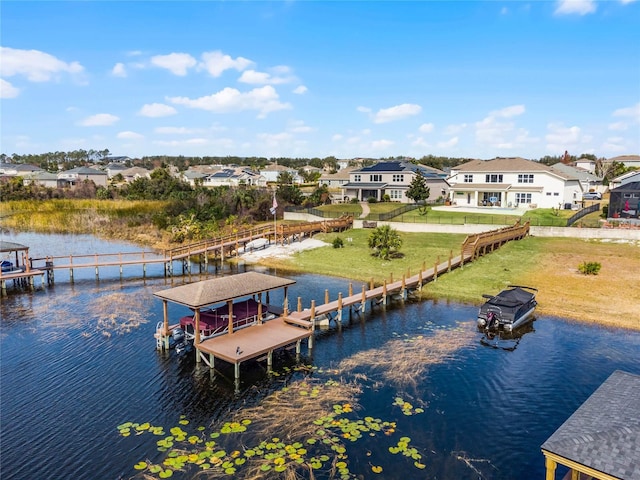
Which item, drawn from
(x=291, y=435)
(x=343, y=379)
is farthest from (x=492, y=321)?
(x=291, y=435)

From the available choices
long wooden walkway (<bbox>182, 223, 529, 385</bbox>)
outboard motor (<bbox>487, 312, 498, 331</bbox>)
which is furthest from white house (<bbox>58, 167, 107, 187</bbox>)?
outboard motor (<bbox>487, 312, 498, 331</bbox>)

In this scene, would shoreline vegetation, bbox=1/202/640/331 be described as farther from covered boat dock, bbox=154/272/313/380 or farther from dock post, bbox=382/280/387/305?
covered boat dock, bbox=154/272/313/380

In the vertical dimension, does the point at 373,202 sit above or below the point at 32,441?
above

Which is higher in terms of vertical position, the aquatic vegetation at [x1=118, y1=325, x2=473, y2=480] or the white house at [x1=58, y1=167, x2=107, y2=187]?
the white house at [x1=58, y1=167, x2=107, y2=187]

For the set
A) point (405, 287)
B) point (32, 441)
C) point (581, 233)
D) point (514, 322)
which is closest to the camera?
point (32, 441)

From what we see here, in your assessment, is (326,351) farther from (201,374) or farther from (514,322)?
(514,322)

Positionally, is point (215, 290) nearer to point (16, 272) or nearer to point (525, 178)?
point (16, 272)

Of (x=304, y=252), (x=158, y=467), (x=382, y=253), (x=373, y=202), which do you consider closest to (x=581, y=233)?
(x=382, y=253)
